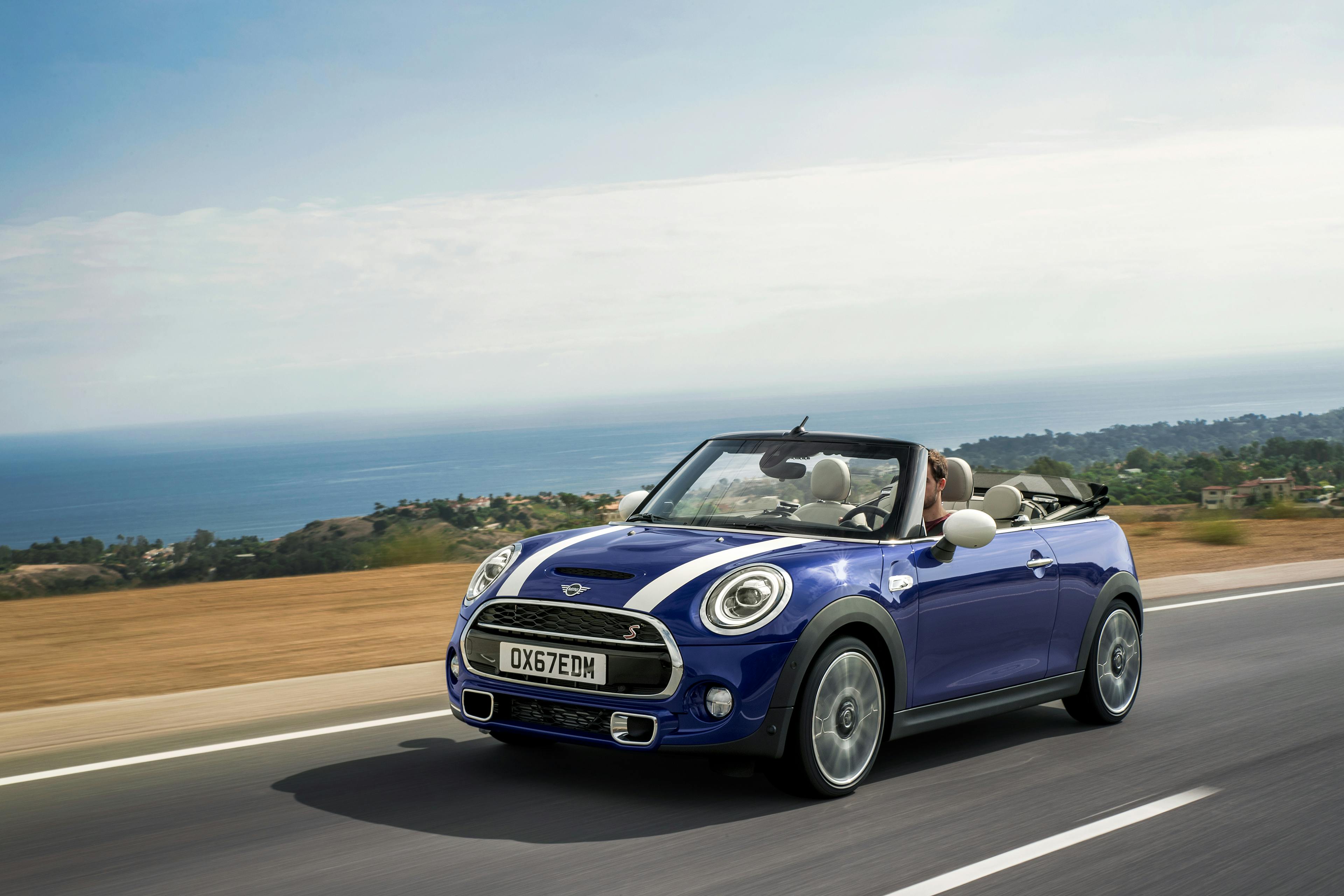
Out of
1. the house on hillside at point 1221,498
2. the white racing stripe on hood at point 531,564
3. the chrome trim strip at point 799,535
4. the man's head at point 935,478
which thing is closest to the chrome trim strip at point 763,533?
the chrome trim strip at point 799,535

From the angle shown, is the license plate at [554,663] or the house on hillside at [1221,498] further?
the house on hillside at [1221,498]

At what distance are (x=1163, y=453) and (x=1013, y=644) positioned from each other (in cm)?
3202

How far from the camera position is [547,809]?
5367mm

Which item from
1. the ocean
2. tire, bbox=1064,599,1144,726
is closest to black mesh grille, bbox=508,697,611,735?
tire, bbox=1064,599,1144,726

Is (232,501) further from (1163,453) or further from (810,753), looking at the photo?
(810,753)

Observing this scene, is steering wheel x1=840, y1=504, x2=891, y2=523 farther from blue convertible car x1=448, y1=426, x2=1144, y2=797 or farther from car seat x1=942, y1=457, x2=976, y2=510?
car seat x1=942, y1=457, x2=976, y2=510

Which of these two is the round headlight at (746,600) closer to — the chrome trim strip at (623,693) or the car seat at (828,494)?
the chrome trim strip at (623,693)

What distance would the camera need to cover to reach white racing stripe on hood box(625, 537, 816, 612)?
525 centimetres

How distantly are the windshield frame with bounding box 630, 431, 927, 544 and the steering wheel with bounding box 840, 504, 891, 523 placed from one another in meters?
0.05

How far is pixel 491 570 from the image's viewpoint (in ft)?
19.8

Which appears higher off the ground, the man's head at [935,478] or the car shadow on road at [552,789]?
the man's head at [935,478]

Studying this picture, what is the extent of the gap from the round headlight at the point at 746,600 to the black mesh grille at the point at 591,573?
37 cm

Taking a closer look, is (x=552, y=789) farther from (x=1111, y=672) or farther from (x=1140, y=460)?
(x=1140, y=460)

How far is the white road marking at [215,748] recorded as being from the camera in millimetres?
6105
